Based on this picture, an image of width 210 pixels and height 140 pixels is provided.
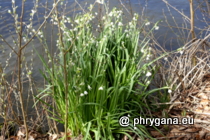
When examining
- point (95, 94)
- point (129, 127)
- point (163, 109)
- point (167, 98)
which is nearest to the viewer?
point (129, 127)

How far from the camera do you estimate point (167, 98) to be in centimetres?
272

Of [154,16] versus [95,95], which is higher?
[154,16]

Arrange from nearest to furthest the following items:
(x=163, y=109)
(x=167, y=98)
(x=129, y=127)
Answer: (x=129, y=127) → (x=163, y=109) → (x=167, y=98)

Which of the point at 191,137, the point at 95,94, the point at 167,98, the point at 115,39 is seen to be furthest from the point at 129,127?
the point at 115,39

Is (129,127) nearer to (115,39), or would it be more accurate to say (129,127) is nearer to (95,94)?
(95,94)

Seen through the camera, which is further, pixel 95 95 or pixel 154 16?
pixel 154 16

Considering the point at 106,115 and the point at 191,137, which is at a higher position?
the point at 106,115

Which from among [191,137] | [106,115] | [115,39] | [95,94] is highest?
[115,39]

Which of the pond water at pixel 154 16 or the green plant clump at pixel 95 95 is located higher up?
the pond water at pixel 154 16

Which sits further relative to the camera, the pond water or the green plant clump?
the pond water

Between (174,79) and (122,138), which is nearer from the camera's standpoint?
(122,138)

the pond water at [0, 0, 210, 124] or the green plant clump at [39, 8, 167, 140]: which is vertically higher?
the pond water at [0, 0, 210, 124]

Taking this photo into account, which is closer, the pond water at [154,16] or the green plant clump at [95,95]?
the green plant clump at [95,95]

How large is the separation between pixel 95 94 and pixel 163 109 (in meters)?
0.74
